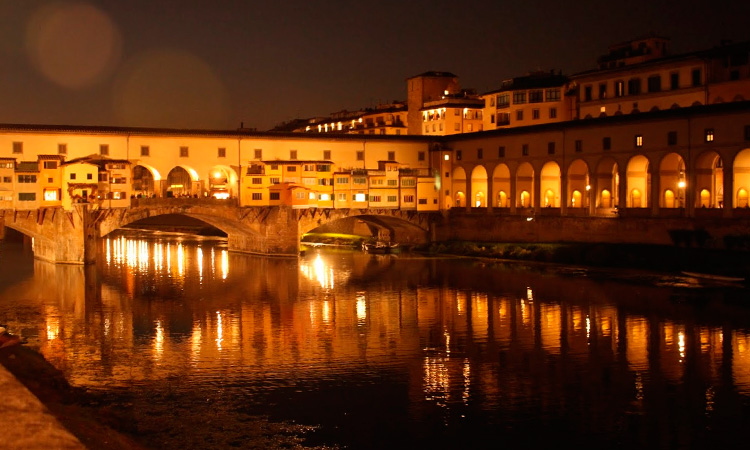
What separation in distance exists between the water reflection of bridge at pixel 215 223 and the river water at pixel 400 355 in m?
2.61

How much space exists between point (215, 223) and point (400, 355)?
2403 centimetres

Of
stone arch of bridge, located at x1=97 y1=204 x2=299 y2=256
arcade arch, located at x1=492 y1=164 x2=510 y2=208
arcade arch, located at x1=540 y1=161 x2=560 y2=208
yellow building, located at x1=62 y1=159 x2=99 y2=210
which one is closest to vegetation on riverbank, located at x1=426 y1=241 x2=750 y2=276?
arcade arch, located at x1=540 y1=161 x2=560 y2=208

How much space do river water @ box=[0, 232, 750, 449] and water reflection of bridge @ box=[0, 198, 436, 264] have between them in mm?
2610

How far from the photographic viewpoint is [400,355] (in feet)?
59.2

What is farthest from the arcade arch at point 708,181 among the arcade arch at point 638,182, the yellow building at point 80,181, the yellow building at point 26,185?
the yellow building at point 26,185

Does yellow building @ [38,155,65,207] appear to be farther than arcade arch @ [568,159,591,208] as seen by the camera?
No

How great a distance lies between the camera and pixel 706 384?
15.5 metres

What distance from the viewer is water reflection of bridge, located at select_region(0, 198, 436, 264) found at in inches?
1358

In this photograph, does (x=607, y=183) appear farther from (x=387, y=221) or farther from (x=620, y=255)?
(x=387, y=221)

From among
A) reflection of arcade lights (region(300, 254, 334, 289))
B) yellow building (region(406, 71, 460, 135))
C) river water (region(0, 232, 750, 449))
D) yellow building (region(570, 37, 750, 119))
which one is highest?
yellow building (region(406, 71, 460, 135))

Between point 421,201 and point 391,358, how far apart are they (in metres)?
26.8

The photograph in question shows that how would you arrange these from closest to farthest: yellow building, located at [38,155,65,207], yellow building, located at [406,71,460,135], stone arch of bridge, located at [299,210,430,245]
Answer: yellow building, located at [38,155,65,207]
stone arch of bridge, located at [299,210,430,245]
yellow building, located at [406,71,460,135]

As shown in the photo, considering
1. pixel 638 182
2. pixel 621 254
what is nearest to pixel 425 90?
pixel 638 182

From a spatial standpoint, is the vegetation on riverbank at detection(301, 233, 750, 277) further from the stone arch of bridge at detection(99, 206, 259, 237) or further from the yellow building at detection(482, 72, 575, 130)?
the yellow building at detection(482, 72, 575, 130)
